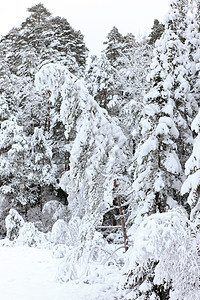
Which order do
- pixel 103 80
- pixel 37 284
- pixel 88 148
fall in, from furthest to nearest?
pixel 103 80 < pixel 37 284 < pixel 88 148

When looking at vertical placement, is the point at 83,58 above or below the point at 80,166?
above

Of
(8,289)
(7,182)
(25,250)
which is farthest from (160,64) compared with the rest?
(7,182)

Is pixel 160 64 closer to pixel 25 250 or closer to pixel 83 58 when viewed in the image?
pixel 25 250

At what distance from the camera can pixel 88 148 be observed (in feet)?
20.9

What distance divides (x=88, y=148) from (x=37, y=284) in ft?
13.0

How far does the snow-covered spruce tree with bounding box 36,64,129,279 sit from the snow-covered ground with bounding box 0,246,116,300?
862 mm

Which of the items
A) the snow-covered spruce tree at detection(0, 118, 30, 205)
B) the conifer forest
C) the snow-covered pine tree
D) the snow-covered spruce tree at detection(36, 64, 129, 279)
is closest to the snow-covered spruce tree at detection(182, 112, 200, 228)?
the conifer forest

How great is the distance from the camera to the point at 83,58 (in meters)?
31.1

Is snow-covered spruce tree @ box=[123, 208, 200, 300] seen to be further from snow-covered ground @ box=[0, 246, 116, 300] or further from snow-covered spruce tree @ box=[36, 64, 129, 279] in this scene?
snow-covered ground @ box=[0, 246, 116, 300]

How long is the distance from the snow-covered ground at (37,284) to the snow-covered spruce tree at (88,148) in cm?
86

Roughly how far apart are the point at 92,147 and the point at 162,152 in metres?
2.42

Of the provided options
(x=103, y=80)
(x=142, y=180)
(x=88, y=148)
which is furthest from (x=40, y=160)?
(x=88, y=148)

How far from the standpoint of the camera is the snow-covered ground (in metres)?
6.61

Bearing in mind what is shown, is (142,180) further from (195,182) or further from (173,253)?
(173,253)
